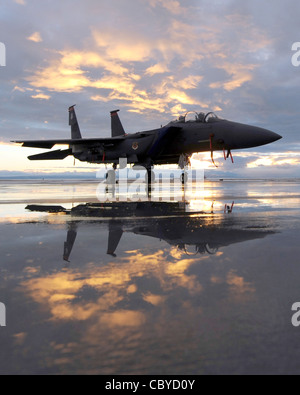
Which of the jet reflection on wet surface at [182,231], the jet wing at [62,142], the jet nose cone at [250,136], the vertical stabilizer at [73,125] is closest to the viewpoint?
the jet reflection on wet surface at [182,231]

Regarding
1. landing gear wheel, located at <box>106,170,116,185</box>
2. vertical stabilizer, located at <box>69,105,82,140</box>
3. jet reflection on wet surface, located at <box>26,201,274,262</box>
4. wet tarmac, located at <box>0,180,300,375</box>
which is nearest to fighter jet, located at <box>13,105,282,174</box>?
landing gear wheel, located at <box>106,170,116,185</box>

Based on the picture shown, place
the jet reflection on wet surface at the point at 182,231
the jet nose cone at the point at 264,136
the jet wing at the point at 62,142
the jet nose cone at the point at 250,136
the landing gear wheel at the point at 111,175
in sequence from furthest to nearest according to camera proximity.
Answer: the landing gear wheel at the point at 111,175, the jet wing at the point at 62,142, the jet nose cone at the point at 250,136, the jet nose cone at the point at 264,136, the jet reflection on wet surface at the point at 182,231

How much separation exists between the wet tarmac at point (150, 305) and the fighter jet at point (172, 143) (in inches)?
447

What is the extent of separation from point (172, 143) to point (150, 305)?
15.3m

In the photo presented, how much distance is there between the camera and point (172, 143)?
1695cm

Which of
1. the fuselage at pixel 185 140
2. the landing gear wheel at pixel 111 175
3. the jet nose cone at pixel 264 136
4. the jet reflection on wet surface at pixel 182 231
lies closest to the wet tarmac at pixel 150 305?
the jet reflection on wet surface at pixel 182 231

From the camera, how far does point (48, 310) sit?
213 cm

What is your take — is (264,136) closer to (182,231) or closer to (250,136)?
(250,136)

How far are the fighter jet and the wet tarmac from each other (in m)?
11.4

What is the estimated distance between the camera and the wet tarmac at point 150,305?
1.56 meters

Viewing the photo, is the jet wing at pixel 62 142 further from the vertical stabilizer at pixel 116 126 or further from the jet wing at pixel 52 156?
the vertical stabilizer at pixel 116 126

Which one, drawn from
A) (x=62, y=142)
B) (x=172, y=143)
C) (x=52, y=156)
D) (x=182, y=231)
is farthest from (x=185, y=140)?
(x=52, y=156)

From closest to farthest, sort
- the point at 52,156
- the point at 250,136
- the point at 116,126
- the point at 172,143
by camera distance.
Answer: the point at 250,136 → the point at 172,143 → the point at 52,156 → the point at 116,126
